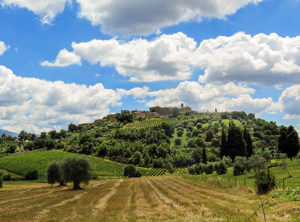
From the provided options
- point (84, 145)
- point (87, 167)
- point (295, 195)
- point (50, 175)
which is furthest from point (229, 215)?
point (84, 145)

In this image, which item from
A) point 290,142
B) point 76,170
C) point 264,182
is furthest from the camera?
point 290,142

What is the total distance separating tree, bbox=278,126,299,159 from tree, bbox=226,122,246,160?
71.0 feet

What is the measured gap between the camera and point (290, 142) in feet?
203

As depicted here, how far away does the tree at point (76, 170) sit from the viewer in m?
55.9

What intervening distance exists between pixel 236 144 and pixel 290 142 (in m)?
25.1

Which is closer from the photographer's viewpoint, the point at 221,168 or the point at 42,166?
the point at 221,168

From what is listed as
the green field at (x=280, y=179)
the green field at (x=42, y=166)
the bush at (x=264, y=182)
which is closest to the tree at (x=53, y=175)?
the green field at (x=280, y=179)

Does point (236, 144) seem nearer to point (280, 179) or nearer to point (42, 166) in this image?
point (280, 179)

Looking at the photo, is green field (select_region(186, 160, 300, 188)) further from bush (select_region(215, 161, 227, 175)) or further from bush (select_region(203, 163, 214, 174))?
bush (select_region(203, 163, 214, 174))

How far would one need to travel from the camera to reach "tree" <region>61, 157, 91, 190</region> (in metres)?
55.9

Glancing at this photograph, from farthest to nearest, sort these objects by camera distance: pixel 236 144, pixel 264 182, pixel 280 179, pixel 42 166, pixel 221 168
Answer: pixel 42 166 < pixel 236 144 < pixel 221 168 < pixel 280 179 < pixel 264 182

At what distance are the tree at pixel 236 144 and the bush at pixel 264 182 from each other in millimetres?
61064

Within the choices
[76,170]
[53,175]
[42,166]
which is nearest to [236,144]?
[76,170]

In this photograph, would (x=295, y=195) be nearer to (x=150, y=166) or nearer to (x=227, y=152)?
(x=227, y=152)
